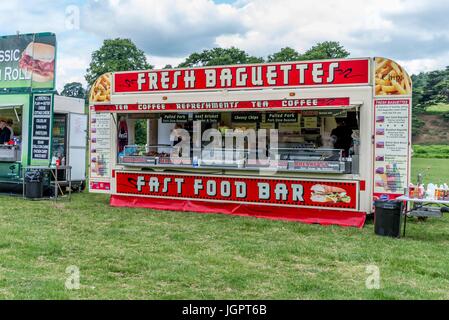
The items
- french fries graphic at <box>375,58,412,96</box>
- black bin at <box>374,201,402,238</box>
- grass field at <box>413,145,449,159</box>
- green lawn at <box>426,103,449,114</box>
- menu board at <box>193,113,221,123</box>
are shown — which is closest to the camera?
black bin at <box>374,201,402,238</box>

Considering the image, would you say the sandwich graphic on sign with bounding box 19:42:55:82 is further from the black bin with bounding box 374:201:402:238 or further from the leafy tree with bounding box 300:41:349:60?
the leafy tree with bounding box 300:41:349:60

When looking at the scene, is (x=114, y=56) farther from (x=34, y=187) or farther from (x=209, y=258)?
(x=209, y=258)

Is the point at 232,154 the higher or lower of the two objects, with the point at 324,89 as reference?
lower

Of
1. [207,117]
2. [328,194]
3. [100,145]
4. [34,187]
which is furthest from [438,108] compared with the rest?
[34,187]

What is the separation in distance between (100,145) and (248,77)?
4.12 meters

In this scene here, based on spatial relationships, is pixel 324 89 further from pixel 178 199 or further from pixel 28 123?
pixel 28 123

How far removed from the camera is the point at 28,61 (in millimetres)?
13461

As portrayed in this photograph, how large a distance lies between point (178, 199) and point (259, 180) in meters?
1.95

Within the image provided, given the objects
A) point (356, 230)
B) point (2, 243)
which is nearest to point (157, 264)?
point (2, 243)

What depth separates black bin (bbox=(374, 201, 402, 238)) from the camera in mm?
7988

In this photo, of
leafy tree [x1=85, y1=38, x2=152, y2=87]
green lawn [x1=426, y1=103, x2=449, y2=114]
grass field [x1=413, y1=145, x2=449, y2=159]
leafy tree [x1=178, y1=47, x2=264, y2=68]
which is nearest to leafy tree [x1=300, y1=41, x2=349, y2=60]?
leafy tree [x1=178, y1=47, x2=264, y2=68]

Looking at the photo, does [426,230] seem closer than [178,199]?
Yes
